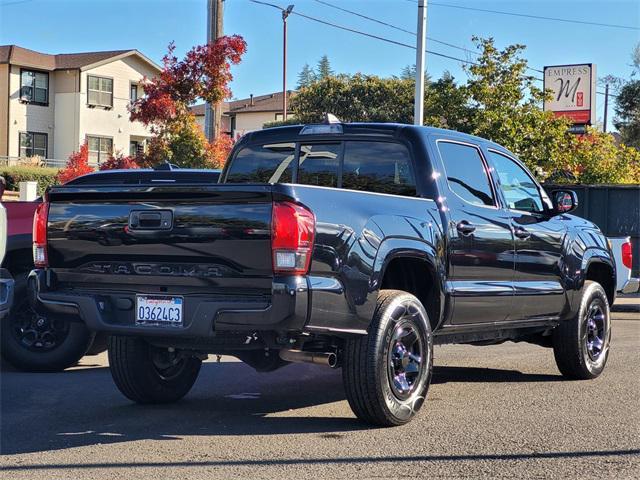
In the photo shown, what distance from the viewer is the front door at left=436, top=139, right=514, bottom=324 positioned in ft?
21.9

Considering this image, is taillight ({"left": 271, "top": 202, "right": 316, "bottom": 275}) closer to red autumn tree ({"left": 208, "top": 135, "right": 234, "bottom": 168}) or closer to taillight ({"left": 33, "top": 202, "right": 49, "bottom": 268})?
taillight ({"left": 33, "top": 202, "right": 49, "bottom": 268})

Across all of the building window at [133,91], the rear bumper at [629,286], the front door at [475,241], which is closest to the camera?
the front door at [475,241]

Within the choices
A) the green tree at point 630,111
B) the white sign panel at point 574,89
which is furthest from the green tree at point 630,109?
the white sign panel at point 574,89

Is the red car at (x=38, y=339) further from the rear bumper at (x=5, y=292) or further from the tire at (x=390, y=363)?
the tire at (x=390, y=363)

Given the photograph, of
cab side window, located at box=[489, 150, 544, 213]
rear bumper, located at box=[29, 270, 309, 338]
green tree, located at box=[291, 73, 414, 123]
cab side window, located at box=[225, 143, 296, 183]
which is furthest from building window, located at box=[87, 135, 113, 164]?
rear bumper, located at box=[29, 270, 309, 338]

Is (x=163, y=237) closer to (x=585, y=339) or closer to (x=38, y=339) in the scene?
(x=38, y=339)

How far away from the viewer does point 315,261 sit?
535 cm

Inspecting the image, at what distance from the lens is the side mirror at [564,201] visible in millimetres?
7875

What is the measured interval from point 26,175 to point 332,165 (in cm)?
3435

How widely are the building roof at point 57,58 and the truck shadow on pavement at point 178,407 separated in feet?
129

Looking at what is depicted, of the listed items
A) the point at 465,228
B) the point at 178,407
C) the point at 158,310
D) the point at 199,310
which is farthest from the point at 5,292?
the point at 465,228

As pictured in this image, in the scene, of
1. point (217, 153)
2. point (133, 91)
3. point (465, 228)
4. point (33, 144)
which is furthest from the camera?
point (133, 91)

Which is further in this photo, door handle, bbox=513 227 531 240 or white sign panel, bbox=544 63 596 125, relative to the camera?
white sign panel, bbox=544 63 596 125

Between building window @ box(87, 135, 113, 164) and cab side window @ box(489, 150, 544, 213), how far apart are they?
40.1 meters
